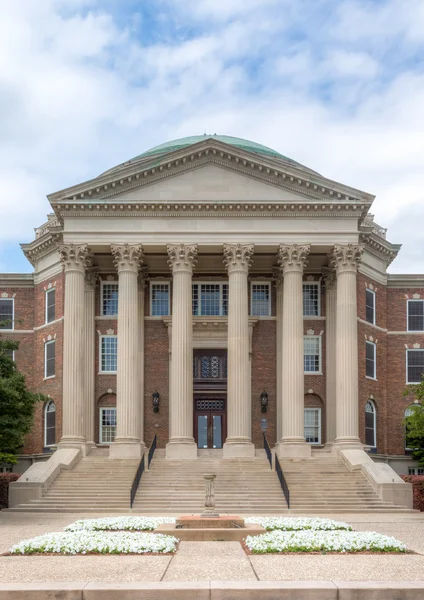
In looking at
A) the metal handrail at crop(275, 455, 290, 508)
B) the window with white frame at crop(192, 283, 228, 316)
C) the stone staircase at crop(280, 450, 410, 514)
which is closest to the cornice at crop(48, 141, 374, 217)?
the window with white frame at crop(192, 283, 228, 316)

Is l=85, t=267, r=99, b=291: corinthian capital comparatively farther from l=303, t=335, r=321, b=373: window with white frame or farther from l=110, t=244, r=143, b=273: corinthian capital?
l=303, t=335, r=321, b=373: window with white frame

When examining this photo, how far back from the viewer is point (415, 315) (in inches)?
2030

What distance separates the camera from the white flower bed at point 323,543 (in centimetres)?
1928

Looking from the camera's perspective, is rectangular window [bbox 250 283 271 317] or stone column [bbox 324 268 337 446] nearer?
stone column [bbox 324 268 337 446]

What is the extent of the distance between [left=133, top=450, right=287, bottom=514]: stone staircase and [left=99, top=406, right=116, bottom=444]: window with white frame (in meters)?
4.91

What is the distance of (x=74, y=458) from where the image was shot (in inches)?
1607

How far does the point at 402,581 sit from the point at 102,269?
34.7 metres

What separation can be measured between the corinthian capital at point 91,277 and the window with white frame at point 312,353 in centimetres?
1111

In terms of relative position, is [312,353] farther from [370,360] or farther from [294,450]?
[294,450]

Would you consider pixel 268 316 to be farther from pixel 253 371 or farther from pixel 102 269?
pixel 102 269

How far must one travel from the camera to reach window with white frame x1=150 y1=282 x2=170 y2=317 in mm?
47969

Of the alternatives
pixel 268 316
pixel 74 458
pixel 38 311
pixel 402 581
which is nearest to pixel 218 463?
pixel 74 458

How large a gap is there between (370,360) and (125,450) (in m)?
15.1

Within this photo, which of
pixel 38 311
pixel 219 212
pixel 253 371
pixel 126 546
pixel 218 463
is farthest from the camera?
pixel 38 311
